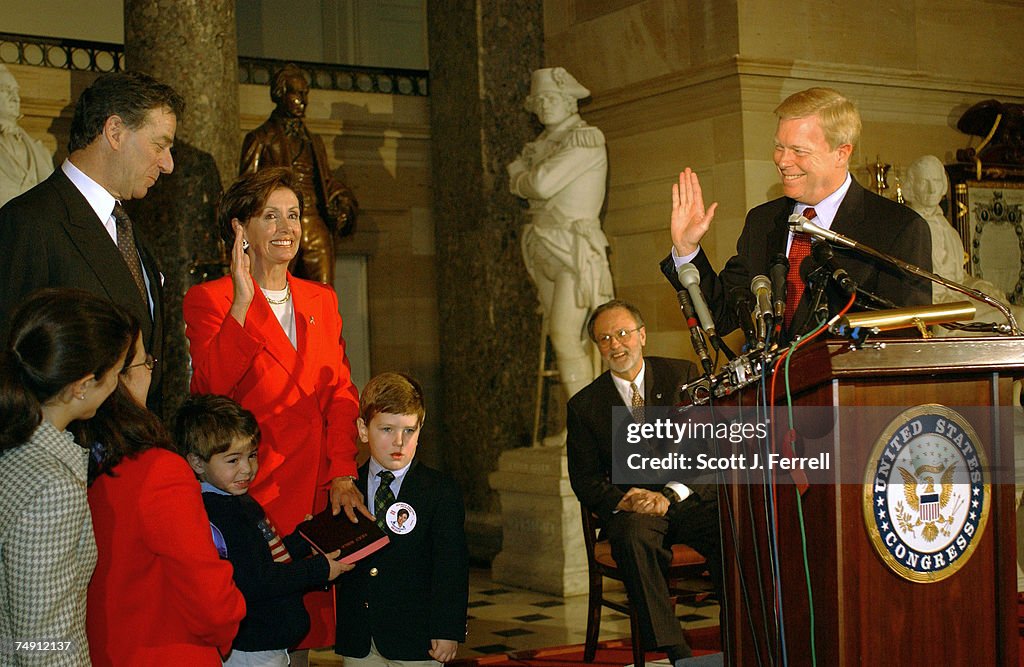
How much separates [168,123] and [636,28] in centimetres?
551

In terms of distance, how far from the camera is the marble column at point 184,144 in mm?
6738

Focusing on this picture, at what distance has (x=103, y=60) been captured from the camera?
30.7 ft

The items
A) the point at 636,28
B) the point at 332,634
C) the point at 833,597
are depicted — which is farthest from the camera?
the point at 636,28

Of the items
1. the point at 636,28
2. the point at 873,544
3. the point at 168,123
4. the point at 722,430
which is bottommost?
the point at 873,544

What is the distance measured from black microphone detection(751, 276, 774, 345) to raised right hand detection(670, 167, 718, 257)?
0.58 m

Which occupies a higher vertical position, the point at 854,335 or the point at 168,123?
the point at 168,123

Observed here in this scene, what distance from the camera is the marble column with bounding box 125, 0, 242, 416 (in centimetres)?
674

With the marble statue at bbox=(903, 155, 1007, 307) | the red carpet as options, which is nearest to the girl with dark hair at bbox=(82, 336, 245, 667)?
the red carpet

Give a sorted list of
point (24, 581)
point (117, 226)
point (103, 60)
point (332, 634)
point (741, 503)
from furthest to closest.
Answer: point (103, 60) < point (332, 634) < point (117, 226) < point (741, 503) < point (24, 581)

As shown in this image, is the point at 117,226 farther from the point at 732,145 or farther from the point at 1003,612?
the point at 732,145

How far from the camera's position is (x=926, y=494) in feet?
8.79

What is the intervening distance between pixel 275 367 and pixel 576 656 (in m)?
2.45

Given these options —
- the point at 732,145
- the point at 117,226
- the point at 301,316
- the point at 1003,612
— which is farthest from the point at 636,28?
the point at 1003,612

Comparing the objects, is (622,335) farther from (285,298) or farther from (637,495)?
(285,298)
